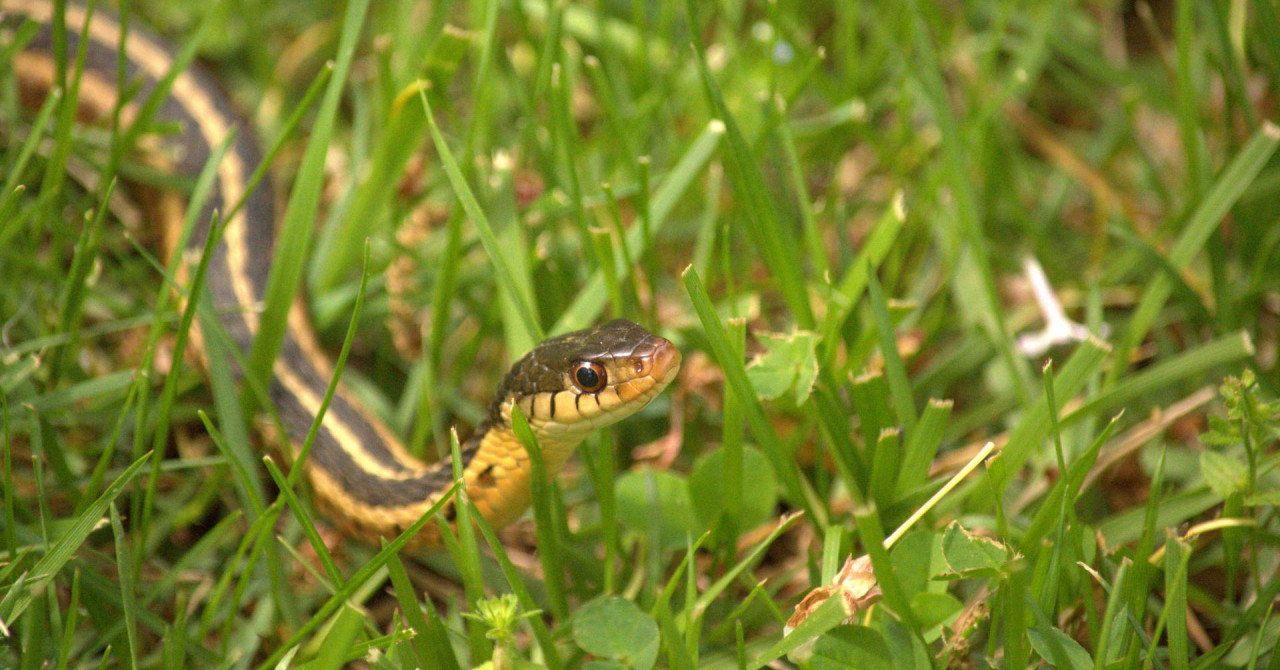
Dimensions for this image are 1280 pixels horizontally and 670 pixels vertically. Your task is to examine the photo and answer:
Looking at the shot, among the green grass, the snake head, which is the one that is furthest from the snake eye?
the green grass

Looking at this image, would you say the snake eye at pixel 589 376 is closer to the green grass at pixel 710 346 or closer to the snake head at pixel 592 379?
the snake head at pixel 592 379

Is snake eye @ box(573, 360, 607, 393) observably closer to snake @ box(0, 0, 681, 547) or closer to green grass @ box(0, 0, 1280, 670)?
snake @ box(0, 0, 681, 547)

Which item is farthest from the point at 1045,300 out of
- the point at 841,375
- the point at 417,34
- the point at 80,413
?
the point at 80,413

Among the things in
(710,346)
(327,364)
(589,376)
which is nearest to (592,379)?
(589,376)

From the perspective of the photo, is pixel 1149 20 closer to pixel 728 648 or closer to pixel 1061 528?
pixel 1061 528

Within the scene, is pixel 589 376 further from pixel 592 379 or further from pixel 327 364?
pixel 327 364

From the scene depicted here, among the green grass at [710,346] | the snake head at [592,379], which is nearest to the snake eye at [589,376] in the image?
the snake head at [592,379]
